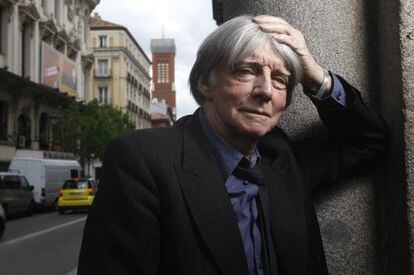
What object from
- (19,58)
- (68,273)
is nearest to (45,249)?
(68,273)

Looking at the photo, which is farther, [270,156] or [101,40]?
[101,40]

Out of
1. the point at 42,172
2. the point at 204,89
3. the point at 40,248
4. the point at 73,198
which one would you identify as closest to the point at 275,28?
the point at 204,89

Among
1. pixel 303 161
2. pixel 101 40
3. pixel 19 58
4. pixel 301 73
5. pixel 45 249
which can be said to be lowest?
pixel 45 249

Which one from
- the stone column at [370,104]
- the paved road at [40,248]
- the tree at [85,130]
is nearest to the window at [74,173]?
the tree at [85,130]

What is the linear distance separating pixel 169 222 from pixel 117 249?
161mm

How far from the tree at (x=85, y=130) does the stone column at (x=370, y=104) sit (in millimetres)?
30125

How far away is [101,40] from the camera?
63844 millimetres

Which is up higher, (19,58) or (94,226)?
(19,58)

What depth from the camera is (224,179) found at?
158cm

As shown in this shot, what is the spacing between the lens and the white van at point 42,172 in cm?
2130

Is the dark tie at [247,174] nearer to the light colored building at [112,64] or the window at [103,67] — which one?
the light colored building at [112,64]

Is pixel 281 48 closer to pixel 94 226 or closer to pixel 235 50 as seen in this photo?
pixel 235 50

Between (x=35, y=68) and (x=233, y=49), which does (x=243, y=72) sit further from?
(x=35, y=68)

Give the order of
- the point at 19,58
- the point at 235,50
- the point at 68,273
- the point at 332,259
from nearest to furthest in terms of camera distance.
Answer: the point at 235,50 → the point at 332,259 → the point at 68,273 → the point at 19,58
